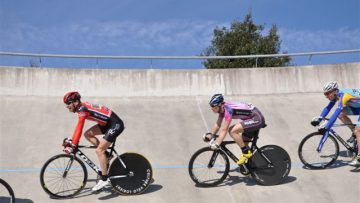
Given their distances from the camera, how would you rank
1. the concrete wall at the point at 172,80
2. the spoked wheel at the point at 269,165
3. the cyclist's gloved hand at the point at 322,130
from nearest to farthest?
the spoked wheel at the point at 269,165 < the cyclist's gloved hand at the point at 322,130 < the concrete wall at the point at 172,80

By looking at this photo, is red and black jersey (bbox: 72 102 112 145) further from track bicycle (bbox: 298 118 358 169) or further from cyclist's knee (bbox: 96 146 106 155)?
track bicycle (bbox: 298 118 358 169)

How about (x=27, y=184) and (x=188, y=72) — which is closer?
(x=27, y=184)

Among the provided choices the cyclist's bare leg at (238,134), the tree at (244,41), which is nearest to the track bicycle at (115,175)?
the cyclist's bare leg at (238,134)

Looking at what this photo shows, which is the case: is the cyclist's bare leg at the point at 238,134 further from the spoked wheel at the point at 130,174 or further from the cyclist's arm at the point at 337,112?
the cyclist's arm at the point at 337,112

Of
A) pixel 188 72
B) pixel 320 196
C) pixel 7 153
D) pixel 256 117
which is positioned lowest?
pixel 320 196

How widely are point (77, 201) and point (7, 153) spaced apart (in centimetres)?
291

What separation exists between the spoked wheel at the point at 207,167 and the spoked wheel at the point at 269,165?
19.3 inches

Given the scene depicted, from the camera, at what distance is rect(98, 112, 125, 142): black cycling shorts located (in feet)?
22.8

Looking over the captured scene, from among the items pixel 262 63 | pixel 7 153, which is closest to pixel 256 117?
pixel 7 153

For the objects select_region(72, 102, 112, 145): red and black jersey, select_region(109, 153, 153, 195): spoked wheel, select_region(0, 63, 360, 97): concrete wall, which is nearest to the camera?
select_region(72, 102, 112, 145): red and black jersey

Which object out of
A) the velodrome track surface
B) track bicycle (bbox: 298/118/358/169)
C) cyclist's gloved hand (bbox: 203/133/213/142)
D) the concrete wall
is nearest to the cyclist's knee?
the velodrome track surface

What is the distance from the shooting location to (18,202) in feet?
22.3

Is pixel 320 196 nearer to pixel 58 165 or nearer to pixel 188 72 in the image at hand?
pixel 58 165

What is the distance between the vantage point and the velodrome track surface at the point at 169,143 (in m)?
7.15
